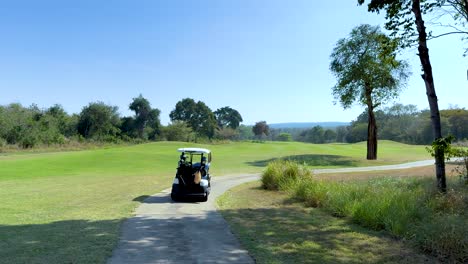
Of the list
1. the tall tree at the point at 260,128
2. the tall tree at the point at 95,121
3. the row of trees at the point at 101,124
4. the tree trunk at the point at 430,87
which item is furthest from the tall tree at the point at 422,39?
the tall tree at the point at 260,128

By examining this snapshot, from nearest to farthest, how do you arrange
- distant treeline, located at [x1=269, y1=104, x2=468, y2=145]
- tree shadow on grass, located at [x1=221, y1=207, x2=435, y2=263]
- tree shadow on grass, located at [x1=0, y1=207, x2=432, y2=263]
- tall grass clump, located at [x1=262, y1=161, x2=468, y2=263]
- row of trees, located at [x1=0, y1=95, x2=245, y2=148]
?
tree shadow on grass, located at [x1=0, y1=207, x2=432, y2=263]
tree shadow on grass, located at [x1=221, y1=207, x2=435, y2=263]
tall grass clump, located at [x1=262, y1=161, x2=468, y2=263]
row of trees, located at [x1=0, y1=95, x2=245, y2=148]
distant treeline, located at [x1=269, y1=104, x2=468, y2=145]

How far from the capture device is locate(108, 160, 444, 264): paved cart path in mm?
6584

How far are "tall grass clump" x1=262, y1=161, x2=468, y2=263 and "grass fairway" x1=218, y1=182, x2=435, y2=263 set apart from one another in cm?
33

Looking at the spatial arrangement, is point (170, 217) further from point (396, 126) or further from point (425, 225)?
point (396, 126)

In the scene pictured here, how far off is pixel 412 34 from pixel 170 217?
9100mm

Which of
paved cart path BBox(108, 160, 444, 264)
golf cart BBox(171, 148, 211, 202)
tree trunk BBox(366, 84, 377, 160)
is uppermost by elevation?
tree trunk BBox(366, 84, 377, 160)

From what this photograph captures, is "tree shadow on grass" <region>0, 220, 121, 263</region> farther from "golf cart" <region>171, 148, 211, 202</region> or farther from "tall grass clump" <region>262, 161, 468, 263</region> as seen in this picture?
"tall grass clump" <region>262, 161, 468, 263</region>

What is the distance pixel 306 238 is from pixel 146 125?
258 feet

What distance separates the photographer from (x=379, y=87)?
34156mm

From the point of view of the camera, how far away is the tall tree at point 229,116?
398 feet

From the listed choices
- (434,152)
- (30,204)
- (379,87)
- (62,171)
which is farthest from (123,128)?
(434,152)

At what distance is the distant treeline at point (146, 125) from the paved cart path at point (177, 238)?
27.2m

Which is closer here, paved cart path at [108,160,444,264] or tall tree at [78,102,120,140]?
paved cart path at [108,160,444,264]

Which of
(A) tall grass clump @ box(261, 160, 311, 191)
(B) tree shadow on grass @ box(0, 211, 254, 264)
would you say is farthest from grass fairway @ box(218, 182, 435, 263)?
(A) tall grass clump @ box(261, 160, 311, 191)
